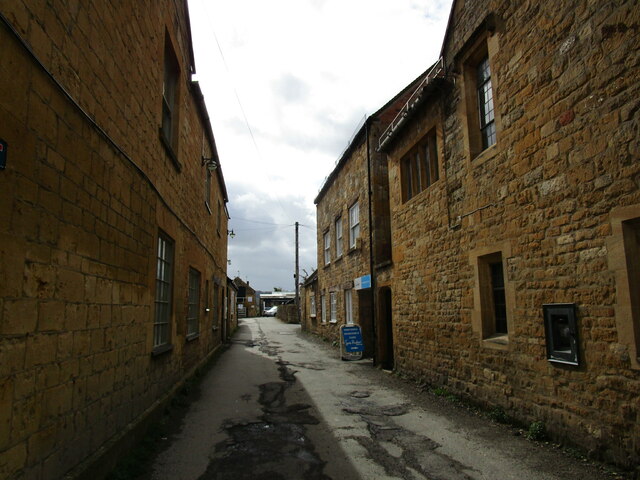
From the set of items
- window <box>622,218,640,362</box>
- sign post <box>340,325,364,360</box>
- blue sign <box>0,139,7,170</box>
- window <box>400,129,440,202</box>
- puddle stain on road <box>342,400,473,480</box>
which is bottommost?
puddle stain on road <box>342,400,473,480</box>

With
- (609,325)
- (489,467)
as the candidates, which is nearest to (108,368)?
(489,467)

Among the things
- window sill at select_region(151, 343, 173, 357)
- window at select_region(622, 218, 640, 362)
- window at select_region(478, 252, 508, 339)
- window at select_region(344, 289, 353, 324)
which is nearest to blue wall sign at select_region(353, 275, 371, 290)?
window at select_region(344, 289, 353, 324)

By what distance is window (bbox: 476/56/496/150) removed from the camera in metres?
7.44

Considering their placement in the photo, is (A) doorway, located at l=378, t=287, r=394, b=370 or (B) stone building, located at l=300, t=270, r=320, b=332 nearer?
(A) doorway, located at l=378, t=287, r=394, b=370

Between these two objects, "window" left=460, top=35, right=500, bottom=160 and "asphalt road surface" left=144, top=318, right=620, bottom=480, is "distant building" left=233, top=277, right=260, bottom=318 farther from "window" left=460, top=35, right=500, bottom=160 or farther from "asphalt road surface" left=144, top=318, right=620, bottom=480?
"window" left=460, top=35, right=500, bottom=160

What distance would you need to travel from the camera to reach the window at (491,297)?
7195 mm

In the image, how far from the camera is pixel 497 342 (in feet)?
22.2

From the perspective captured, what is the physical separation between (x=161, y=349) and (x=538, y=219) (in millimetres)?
5647

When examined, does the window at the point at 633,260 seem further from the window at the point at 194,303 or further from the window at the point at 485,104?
the window at the point at 194,303

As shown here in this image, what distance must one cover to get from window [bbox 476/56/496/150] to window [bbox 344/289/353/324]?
9.17 metres

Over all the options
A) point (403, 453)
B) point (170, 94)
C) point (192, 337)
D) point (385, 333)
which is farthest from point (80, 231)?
point (385, 333)

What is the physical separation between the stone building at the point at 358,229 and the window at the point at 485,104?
464 cm

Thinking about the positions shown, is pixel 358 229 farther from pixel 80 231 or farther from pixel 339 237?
pixel 80 231

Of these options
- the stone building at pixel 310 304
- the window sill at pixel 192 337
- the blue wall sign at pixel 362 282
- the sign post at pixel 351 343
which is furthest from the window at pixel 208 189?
the stone building at pixel 310 304
